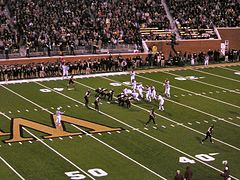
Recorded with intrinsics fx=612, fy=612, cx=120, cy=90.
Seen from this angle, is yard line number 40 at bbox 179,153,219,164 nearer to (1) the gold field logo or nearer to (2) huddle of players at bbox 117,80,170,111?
(1) the gold field logo

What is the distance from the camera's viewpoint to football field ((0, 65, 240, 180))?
21.2m

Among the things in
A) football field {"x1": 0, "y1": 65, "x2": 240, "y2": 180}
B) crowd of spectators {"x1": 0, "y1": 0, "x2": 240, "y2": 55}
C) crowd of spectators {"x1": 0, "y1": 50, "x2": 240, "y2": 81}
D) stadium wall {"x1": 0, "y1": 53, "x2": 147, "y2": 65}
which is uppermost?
crowd of spectators {"x1": 0, "y1": 0, "x2": 240, "y2": 55}

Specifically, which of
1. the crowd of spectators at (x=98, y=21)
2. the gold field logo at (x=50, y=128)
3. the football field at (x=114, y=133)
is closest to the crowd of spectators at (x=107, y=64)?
the football field at (x=114, y=133)

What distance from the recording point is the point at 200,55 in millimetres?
43469

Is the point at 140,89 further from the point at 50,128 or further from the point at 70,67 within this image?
the point at 70,67

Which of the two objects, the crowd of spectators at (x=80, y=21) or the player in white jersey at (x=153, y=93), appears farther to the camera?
the crowd of spectators at (x=80, y=21)

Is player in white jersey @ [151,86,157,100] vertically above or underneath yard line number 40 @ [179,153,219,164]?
above

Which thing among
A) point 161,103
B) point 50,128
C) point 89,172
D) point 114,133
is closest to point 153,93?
point 161,103

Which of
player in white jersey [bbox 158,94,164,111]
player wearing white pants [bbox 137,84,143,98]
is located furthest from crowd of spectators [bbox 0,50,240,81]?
player in white jersey [bbox 158,94,164,111]

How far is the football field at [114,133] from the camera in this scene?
21219 millimetres

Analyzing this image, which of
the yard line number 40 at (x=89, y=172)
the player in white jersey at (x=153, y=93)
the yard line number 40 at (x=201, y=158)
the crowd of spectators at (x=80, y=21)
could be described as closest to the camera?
the yard line number 40 at (x=89, y=172)

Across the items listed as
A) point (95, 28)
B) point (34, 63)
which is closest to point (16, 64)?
point (34, 63)

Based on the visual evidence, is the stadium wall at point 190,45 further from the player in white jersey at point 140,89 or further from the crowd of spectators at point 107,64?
the player in white jersey at point 140,89

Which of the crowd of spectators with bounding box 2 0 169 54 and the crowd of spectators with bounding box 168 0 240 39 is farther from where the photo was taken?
the crowd of spectators with bounding box 168 0 240 39
